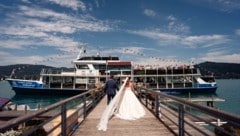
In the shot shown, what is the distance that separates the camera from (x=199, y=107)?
6316 mm

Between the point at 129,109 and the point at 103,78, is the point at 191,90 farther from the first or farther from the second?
the point at 129,109

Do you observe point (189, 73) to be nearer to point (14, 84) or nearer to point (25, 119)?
point (14, 84)

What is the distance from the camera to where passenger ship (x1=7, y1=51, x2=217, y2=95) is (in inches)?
2574

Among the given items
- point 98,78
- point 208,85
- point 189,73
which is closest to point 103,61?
point 98,78

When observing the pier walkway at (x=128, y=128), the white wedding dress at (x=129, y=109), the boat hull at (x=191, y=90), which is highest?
the white wedding dress at (x=129, y=109)

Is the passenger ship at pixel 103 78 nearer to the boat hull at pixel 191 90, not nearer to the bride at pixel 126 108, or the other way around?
the boat hull at pixel 191 90

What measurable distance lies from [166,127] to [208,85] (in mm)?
60614

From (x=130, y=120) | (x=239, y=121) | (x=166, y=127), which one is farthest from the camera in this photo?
(x=130, y=120)

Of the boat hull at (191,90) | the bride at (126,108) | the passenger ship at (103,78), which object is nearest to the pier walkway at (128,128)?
the bride at (126,108)

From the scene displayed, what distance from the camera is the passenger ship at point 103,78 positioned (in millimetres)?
65375

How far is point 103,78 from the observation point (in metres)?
66.8

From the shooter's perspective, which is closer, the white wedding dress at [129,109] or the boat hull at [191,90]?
the white wedding dress at [129,109]

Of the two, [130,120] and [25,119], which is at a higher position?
[25,119]

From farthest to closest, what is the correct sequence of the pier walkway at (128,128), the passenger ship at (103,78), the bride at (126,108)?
the passenger ship at (103,78) < the bride at (126,108) < the pier walkway at (128,128)
